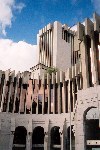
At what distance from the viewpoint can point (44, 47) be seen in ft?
247

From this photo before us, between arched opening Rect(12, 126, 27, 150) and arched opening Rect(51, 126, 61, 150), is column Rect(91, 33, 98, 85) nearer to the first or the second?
arched opening Rect(51, 126, 61, 150)

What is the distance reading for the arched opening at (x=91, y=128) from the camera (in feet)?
92.3

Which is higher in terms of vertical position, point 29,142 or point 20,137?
point 20,137

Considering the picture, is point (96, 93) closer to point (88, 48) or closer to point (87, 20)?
point (88, 48)

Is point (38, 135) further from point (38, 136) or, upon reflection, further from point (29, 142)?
point (29, 142)

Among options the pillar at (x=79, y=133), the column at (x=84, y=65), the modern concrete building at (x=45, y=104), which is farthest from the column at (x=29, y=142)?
the column at (x=84, y=65)

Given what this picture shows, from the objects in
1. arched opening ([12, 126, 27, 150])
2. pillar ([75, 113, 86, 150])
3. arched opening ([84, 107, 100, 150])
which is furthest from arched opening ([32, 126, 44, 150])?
pillar ([75, 113, 86, 150])

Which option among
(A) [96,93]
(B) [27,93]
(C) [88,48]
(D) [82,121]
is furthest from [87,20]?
(B) [27,93]

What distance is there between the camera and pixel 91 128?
30.2m

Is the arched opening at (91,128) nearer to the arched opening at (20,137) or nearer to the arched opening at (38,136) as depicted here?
the arched opening at (38,136)

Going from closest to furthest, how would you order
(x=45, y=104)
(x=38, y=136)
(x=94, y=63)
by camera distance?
(x=94, y=63) → (x=38, y=136) → (x=45, y=104)

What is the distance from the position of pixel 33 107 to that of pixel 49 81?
634 cm

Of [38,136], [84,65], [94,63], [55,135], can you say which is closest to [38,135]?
[38,136]

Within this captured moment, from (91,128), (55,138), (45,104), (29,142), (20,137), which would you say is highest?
(45,104)
